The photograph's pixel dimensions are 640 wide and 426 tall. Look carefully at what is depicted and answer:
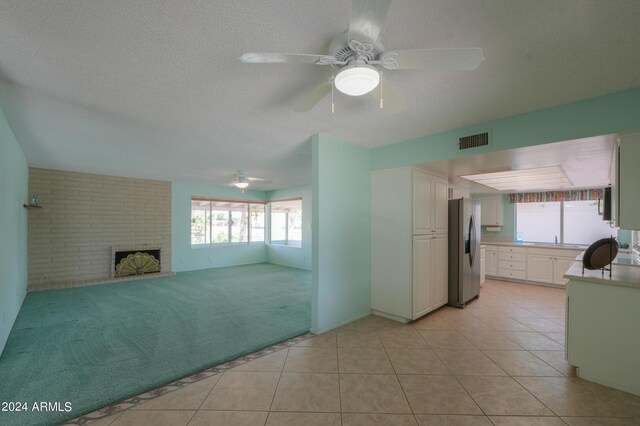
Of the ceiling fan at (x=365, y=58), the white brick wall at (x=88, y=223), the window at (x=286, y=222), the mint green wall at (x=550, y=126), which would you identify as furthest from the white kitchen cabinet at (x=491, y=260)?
the white brick wall at (x=88, y=223)

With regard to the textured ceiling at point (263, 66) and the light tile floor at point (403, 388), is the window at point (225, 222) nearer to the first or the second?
the textured ceiling at point (263, 66)

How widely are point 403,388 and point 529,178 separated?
4.35 meters

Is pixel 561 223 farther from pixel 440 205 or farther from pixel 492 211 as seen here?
pixel 440 205

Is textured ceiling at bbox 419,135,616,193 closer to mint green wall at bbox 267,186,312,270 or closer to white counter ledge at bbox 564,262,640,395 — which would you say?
white counter ledge at bbox 564,262,640,395

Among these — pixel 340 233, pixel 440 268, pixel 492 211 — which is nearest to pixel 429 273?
pixel 440 268

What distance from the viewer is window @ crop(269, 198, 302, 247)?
8305 mm

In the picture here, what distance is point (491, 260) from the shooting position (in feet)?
20.6

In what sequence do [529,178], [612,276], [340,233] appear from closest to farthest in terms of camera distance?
[612,276], [340,233], [529,178]

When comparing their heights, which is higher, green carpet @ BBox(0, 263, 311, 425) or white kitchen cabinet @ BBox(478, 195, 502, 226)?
white kitchen cabinet @ BBox(478, 195, 502, 226)

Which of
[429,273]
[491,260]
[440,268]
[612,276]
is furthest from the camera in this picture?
[491,260]

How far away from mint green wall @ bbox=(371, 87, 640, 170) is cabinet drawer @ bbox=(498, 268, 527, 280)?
443 centimetres

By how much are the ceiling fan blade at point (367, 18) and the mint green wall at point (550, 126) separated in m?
2.22

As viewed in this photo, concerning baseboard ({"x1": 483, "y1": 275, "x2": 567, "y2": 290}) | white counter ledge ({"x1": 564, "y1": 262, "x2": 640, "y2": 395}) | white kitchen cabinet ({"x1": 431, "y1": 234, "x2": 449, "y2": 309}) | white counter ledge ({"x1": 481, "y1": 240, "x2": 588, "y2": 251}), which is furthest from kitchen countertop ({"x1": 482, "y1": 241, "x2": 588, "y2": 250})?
white counter ledge ({"x1": 564, "y1": 262, "x2": 640, "y2": 395})

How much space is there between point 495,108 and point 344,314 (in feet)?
9.37
